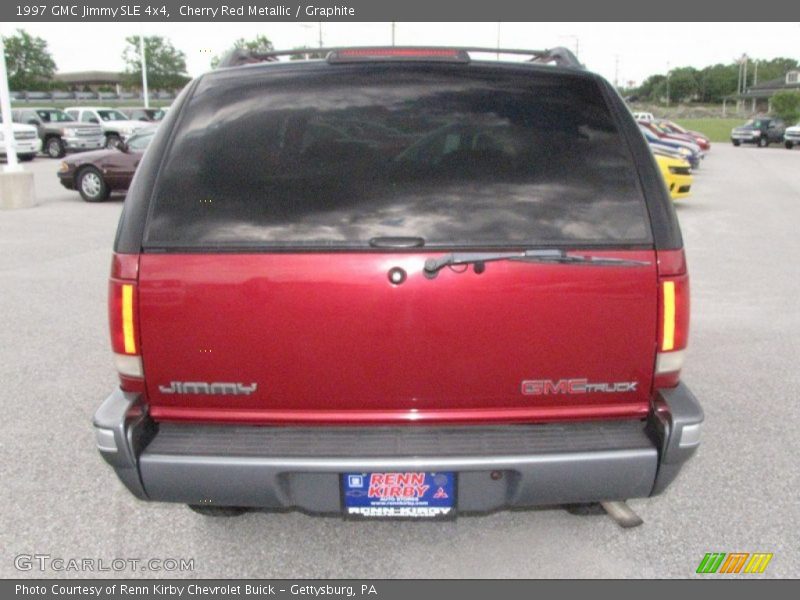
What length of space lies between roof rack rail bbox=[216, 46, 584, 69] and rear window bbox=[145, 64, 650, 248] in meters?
0.11

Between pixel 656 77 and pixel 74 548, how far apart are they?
167262 mm

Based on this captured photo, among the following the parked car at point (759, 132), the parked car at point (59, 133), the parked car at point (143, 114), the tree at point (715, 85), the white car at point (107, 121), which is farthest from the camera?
the tree at point (715, 85)

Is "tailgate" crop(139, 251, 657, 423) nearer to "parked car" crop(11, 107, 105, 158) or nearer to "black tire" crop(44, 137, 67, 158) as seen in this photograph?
"parked car" crop(11, 107, 105, 158)

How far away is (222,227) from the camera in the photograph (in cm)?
245

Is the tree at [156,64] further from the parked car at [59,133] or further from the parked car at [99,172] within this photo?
the parked car at [99,172]

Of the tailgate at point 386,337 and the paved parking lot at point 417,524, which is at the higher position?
the tailgate at point 386,337

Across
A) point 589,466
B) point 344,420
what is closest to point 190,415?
point 344,420

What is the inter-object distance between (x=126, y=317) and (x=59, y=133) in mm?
29805

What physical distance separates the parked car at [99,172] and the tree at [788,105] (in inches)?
1942

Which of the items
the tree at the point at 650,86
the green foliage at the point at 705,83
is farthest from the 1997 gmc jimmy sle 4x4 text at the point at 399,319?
the tree at the point at 650,86

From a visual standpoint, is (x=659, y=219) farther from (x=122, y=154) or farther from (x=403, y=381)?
(x=122, y=154)

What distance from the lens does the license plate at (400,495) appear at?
2.49 meters

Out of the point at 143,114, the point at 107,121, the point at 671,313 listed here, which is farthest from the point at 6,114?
the point at 143,114

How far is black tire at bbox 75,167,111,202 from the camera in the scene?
15.3m
